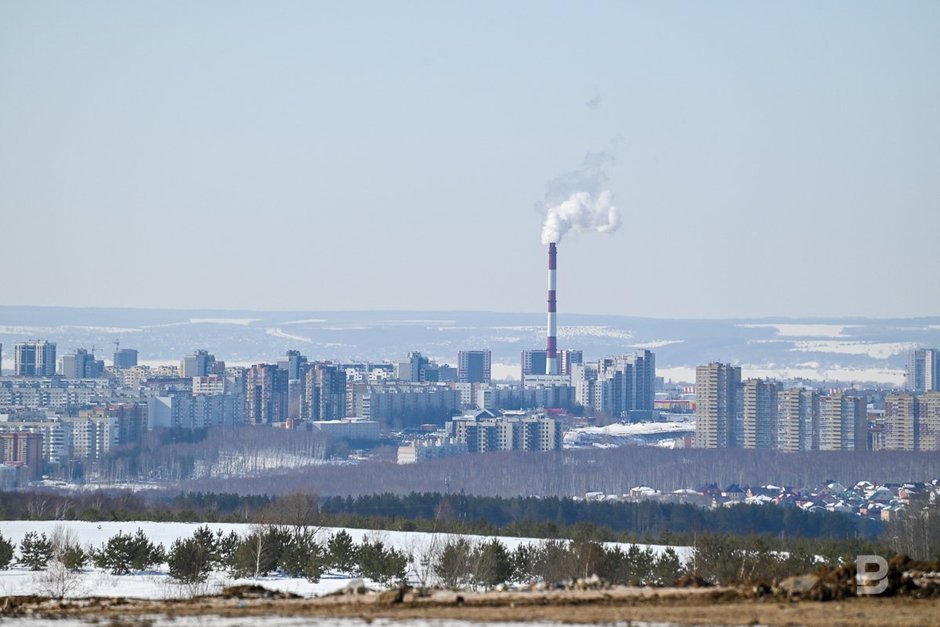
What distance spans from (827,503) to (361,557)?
4052 cm

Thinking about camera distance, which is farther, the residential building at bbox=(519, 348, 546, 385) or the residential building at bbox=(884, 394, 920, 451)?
the residential building at bbox=(519, 348, 546, 385)

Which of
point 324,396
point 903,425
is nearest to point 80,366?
point 324,396

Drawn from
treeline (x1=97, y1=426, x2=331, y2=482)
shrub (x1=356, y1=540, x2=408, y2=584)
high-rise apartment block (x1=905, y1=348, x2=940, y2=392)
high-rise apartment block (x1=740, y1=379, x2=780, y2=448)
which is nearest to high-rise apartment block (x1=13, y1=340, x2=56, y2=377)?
treeline (x1=97, y1=426, x2=331, y2=482)

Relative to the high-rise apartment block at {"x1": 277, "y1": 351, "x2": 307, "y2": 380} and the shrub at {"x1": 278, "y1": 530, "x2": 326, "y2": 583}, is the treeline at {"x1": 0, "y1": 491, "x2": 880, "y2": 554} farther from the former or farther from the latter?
the high-rise apartment block at {"x1": 277, "y1": 351, "x2": 307, "y2": 380}

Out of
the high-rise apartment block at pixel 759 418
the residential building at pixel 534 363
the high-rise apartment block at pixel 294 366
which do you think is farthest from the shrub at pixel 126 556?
the residential building at pixel 534 363

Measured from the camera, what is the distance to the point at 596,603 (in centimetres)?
994

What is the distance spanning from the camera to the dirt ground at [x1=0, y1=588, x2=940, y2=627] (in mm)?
9172

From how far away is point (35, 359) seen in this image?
127375 millimetres

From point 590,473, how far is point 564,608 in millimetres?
65389

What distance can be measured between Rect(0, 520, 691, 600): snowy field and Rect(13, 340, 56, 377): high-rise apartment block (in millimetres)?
100682

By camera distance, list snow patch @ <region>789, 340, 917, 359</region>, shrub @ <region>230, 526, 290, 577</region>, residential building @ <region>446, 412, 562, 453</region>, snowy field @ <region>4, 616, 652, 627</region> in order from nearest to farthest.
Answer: snowy field @ <region>4, 616, 652, 627</region> < shrub @ <region>230, 526, 290, 577</region> < residential building @ <region>446, 412, 562, 453</region> < snow patch @ <region>789, 340, 917, 359</region>

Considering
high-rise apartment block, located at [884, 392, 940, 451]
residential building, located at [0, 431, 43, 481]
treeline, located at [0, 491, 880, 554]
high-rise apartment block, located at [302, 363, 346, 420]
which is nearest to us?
treeline, located at [0, 491, 880, 554]

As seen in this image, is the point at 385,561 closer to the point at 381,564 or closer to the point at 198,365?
the point at 381,564

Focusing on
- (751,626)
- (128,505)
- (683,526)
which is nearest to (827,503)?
(683,526)
